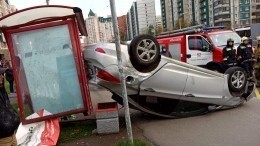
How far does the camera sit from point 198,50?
13586 mm

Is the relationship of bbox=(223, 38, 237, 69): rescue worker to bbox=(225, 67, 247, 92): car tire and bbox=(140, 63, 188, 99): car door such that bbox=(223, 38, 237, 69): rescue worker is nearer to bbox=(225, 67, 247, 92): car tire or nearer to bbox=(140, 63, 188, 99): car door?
bbox=(225, 67, 247, 92): car tire

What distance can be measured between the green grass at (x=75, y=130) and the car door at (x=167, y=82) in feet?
4.43

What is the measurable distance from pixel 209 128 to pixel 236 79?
6.21 feet

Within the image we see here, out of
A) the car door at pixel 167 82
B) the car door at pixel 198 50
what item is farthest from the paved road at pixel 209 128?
the car door at pixel 198 50

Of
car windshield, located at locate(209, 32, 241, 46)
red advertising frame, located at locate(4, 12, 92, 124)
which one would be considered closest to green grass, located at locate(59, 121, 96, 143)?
red advertising frame, located at locate(4, 12, 92, 124)

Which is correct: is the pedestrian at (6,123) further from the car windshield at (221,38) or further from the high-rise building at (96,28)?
the high-rise building at (96,28)

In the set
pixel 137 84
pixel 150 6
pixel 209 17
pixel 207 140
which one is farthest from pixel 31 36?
pixel 209 17

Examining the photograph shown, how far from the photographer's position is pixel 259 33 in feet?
98.1

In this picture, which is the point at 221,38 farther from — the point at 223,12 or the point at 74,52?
the point at 223,12

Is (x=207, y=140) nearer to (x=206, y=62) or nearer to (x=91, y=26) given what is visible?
(x=206, y=62)

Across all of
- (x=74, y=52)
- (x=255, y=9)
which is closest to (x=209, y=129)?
(x=74, y=52)

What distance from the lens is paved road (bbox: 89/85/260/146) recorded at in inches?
211

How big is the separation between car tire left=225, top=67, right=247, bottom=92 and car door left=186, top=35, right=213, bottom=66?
5.81m

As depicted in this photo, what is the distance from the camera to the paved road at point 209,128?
5371 millimetres
